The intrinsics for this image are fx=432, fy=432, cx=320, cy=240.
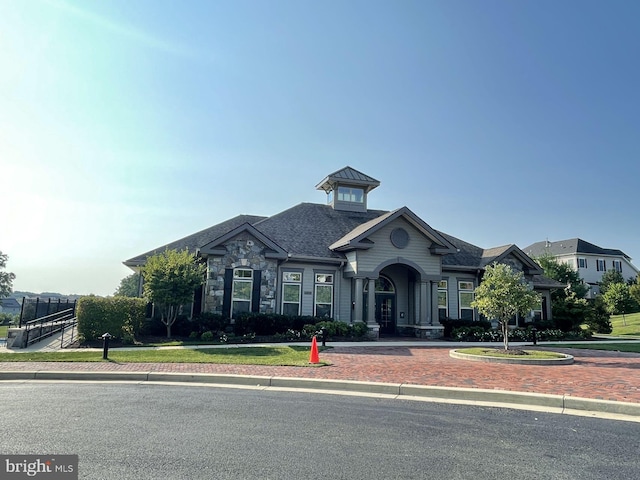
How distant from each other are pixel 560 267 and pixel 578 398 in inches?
2108

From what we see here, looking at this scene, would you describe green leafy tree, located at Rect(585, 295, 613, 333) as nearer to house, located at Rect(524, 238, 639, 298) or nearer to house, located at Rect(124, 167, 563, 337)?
house, located at Rect(124, 167, 563, 337)

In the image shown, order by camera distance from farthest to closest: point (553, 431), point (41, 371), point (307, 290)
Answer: point (307, 290) < point (41, 371) < point (553, 431)

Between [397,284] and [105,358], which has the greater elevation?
[397,284]

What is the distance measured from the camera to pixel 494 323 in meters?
24.6

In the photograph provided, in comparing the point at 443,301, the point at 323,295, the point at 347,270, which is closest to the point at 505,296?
the point at 347,270

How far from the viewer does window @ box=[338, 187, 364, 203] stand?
2872cm

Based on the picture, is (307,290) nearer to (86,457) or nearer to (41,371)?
(41,371)

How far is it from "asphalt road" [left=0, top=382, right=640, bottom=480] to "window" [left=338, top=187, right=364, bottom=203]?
70.1ft

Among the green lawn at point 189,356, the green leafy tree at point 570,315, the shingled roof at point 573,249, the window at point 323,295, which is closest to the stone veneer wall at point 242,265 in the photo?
the window at point 323,295

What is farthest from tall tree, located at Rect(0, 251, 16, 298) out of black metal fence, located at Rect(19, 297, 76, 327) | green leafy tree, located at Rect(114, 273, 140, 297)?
black metal fence, located at Rect(19, 297, 76, 327)

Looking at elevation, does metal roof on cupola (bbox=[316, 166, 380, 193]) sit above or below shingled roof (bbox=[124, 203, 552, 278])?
above

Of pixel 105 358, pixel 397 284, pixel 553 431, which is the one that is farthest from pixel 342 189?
pixel 553 431

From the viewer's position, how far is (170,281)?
17.6 m

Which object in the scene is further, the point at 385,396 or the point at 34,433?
the point at 385,396
